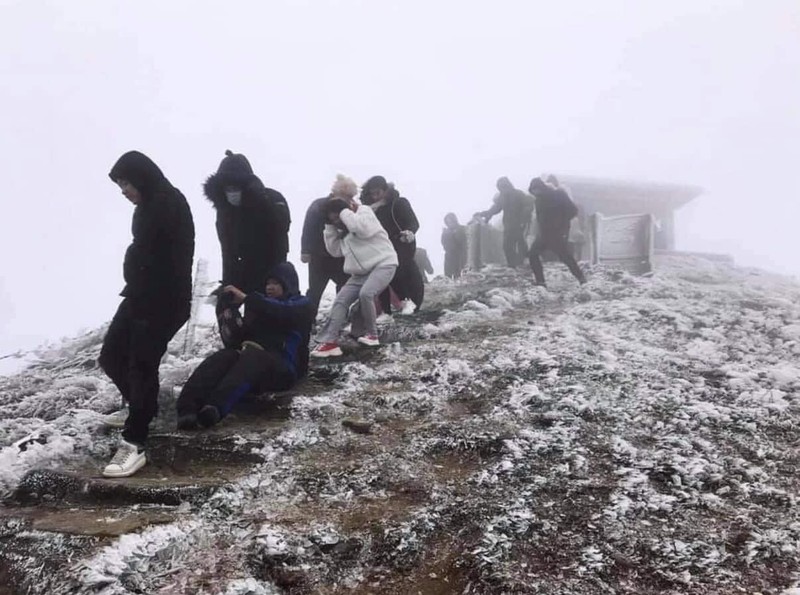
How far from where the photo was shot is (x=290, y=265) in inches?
207

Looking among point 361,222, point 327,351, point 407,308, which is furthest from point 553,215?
point 327,351

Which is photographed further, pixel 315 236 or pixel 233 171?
pixel 315 236

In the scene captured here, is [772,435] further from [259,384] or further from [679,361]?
[259,384]

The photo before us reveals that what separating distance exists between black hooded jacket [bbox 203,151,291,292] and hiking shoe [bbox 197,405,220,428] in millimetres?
1419

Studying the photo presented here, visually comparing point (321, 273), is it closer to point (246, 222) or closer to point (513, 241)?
point (246, 222)

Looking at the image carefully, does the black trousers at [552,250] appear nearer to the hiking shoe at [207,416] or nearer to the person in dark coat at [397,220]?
the person in dark coat at [397,220]

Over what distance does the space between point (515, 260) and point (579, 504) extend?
34.5 ft

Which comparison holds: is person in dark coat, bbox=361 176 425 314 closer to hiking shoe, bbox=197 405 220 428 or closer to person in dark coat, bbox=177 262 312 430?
person in dark coat, bbox=177 262 312 430

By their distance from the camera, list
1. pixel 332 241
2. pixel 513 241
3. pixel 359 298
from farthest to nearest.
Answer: pixel 513 241, pixel 332 241, pixel 359 298

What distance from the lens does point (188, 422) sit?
412 cm

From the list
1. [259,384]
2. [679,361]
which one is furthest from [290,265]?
[679,361]

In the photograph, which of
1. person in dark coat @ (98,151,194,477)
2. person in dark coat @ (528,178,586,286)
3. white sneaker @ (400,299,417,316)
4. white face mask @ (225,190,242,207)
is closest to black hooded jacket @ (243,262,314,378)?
white face mask @ (225,190,242,207)

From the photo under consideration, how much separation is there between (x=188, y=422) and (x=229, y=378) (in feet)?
1.40

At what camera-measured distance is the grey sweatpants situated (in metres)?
6.18
